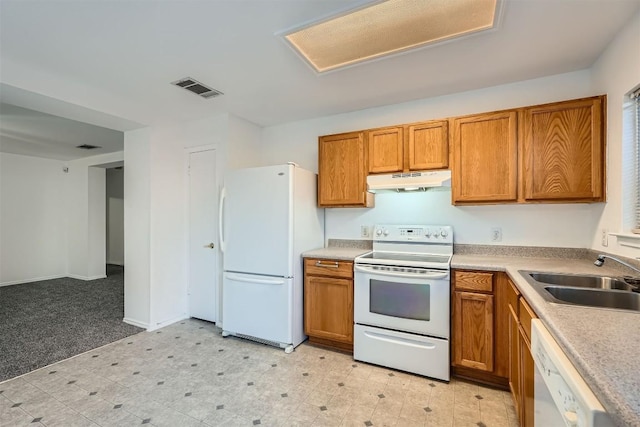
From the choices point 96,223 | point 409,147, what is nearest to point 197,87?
point 409,147

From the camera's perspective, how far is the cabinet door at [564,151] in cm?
216

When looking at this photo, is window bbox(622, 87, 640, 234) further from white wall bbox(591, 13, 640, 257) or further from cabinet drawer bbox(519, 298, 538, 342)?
cabinet drawer bbox(519, 298, 538, 342)

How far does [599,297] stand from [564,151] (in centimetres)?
123

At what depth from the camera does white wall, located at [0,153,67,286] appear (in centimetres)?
548

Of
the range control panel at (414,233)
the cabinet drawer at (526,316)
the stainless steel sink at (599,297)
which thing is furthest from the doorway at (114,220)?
the stainless steel sink at (599,297)

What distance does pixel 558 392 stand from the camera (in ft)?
3.07

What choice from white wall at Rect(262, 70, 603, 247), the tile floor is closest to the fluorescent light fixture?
white wall at Rect(262, 70, 603, 247)

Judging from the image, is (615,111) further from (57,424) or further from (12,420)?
(12,420)

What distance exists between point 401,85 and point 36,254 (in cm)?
746

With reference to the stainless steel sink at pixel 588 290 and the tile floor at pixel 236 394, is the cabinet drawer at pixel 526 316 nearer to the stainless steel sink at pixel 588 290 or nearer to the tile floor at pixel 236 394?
the stainless steel sink at pixel 588 290

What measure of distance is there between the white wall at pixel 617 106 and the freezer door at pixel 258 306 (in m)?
2.53

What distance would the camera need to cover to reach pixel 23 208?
571cm

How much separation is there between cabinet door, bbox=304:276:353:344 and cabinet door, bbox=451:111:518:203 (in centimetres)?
132

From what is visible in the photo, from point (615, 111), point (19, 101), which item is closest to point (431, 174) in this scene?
point (615, 111)
